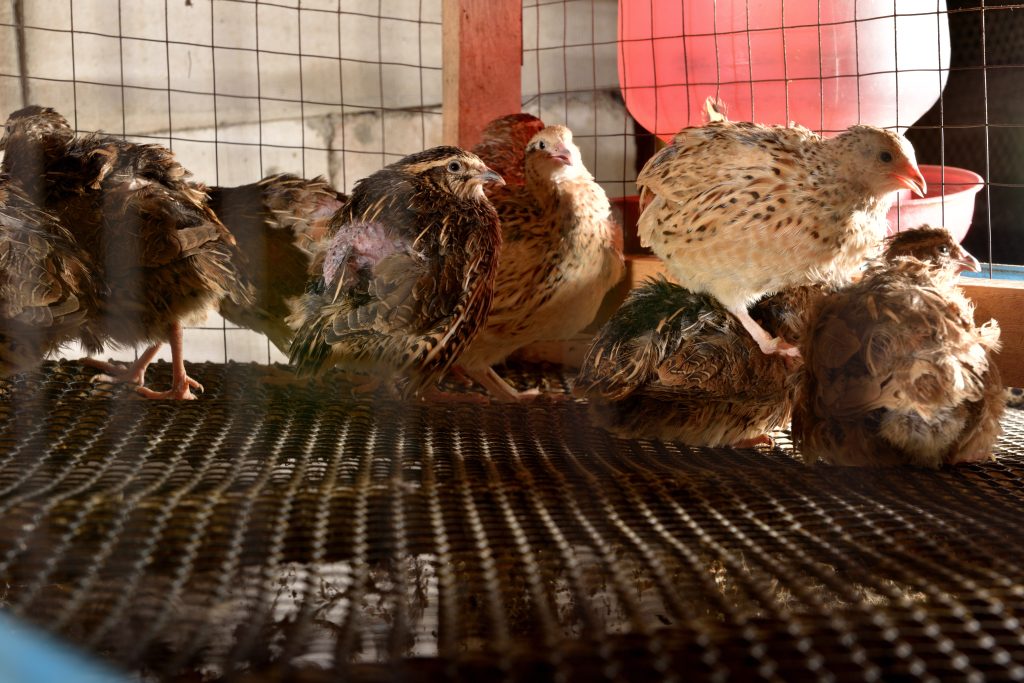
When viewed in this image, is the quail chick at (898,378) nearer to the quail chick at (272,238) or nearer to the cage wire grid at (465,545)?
Answer: the cage wire grid at (465,545)

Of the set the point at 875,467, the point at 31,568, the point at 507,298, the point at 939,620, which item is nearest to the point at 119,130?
the point at 507,298

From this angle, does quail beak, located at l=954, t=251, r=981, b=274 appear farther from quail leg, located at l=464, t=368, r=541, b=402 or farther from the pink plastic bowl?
quail leg, located at l=464, t=368, r=541, b=402

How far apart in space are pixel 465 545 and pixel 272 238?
4.72 feet

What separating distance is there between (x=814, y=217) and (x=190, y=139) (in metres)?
2.17

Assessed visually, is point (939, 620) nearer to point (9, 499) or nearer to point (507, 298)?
point (9, 499)

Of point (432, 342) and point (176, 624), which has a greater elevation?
point (432, 342)

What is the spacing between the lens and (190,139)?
3184mm

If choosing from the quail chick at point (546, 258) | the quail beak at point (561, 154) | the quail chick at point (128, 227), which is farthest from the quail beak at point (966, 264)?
the quail chick at point (128, 227)

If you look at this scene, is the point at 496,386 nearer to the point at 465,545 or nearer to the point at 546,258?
the point at 546,258

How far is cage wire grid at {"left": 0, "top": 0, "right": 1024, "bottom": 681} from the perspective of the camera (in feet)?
3.02

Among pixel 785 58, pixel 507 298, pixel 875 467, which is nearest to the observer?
pixel 875 467

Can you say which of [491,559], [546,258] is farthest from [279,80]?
[491,559]

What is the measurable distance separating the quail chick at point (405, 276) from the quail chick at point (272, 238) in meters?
0.28

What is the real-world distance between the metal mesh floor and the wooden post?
1536mm
